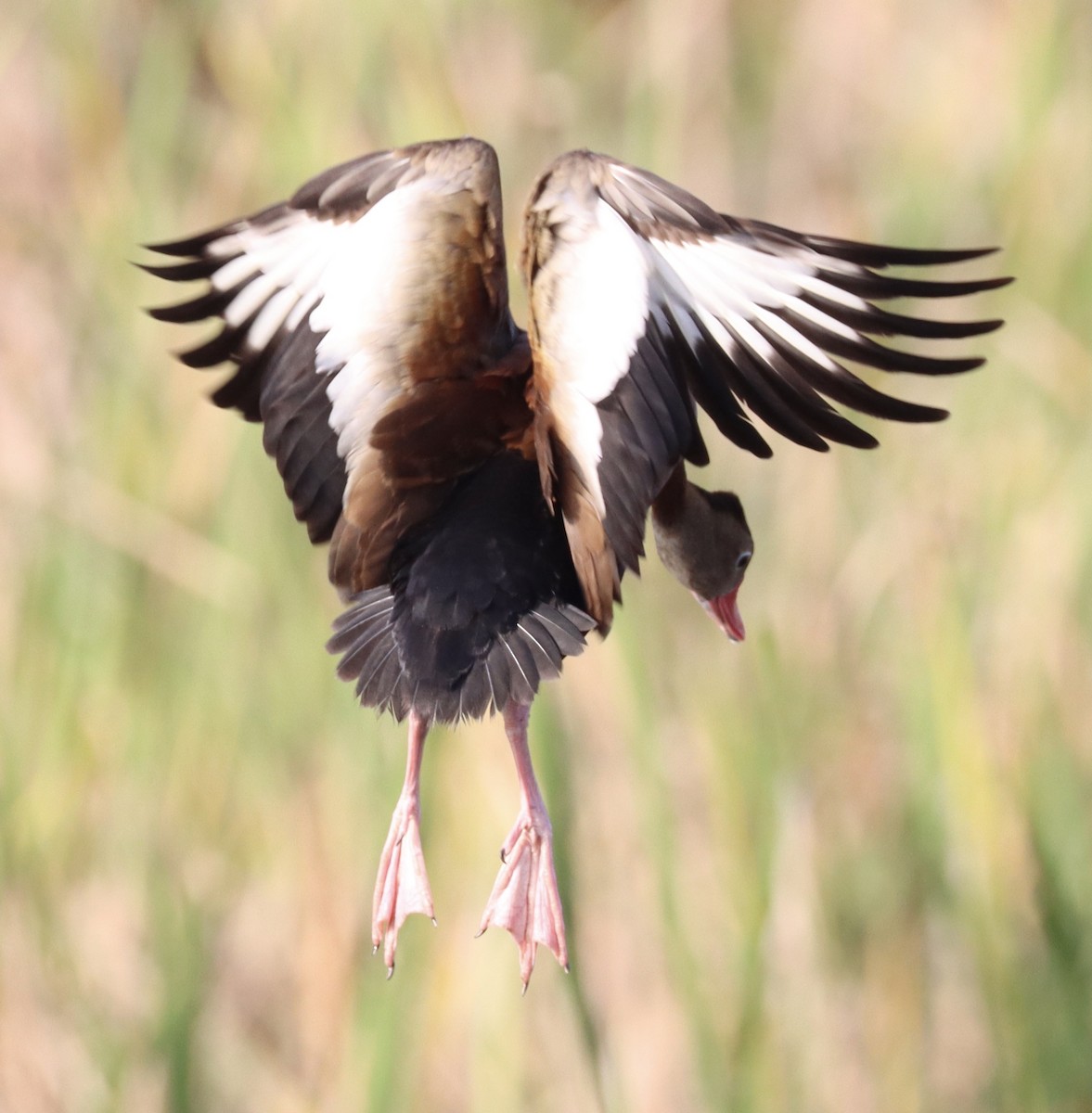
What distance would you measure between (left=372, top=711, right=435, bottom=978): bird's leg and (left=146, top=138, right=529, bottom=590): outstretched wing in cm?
24

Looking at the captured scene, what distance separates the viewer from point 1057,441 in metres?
3.04

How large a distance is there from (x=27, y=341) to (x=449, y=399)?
1.99 meters

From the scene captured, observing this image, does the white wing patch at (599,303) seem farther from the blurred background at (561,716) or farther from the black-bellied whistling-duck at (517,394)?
the blurred background at (561,716)

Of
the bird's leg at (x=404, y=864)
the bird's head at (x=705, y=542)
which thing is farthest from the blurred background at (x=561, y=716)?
the bird's leg at (x=404, y=864)

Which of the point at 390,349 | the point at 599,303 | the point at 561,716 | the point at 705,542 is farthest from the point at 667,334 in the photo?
the point at 561,716

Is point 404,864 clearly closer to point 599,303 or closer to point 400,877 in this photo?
point 400,877

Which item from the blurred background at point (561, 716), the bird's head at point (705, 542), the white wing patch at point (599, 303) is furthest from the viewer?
the blurred background at point (561, 716)

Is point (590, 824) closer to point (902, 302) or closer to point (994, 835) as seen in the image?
point (994, 835)

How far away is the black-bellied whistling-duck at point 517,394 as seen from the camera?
1.63 metres

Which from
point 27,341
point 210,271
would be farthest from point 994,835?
point 27,341

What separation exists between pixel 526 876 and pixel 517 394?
0.53 m

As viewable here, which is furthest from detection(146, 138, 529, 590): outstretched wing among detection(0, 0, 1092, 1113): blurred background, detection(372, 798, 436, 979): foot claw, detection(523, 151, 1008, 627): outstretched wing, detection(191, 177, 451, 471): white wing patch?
detection(0, 0, 1092, 1113): blurred background

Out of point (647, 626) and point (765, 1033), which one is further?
point (647, 626)

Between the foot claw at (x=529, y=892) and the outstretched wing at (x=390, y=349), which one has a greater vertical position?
the outstretched wing at (x=390, y=349)
